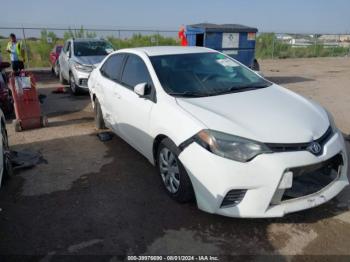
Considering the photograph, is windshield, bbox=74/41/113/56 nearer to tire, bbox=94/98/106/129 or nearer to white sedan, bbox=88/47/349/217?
tire, bbox=94/98/106/129

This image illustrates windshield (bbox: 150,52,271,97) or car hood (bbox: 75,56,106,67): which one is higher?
windshield (bbox: 150,52,271,97)

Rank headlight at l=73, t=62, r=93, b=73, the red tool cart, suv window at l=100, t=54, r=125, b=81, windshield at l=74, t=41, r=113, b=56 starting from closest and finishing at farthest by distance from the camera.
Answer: suv window at l=100, t=54, r=125, b=81 < the red tool cart < headlight at l=73, t=62, r=93, b=73 < windshield at l=74, t=41, r=113, b=56

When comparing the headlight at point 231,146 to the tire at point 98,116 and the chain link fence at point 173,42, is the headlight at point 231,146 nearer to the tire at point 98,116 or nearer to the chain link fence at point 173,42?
the tire at point 98,116

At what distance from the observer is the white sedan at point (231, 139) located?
9.61ft

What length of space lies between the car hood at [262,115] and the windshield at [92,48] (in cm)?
748

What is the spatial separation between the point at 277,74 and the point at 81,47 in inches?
352

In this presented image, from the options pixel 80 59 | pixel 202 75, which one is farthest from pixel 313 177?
pixel 80 59

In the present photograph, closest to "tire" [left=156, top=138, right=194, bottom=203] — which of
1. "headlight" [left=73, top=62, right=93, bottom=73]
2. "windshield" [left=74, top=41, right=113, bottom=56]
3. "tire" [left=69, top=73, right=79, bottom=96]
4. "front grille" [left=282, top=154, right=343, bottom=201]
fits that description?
"front grille" [left=282, top=154, right=343, bottom=201]

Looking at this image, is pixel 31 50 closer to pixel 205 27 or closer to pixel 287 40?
pixel 205 27

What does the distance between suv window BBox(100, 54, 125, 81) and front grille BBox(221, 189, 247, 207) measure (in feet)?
8.86

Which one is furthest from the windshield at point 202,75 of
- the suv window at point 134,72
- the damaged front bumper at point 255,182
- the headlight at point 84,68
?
the headlight at point 84,68

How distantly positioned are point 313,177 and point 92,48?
8853mm

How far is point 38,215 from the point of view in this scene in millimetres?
3555

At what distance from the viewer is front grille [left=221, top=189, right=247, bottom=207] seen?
9.83 ft
